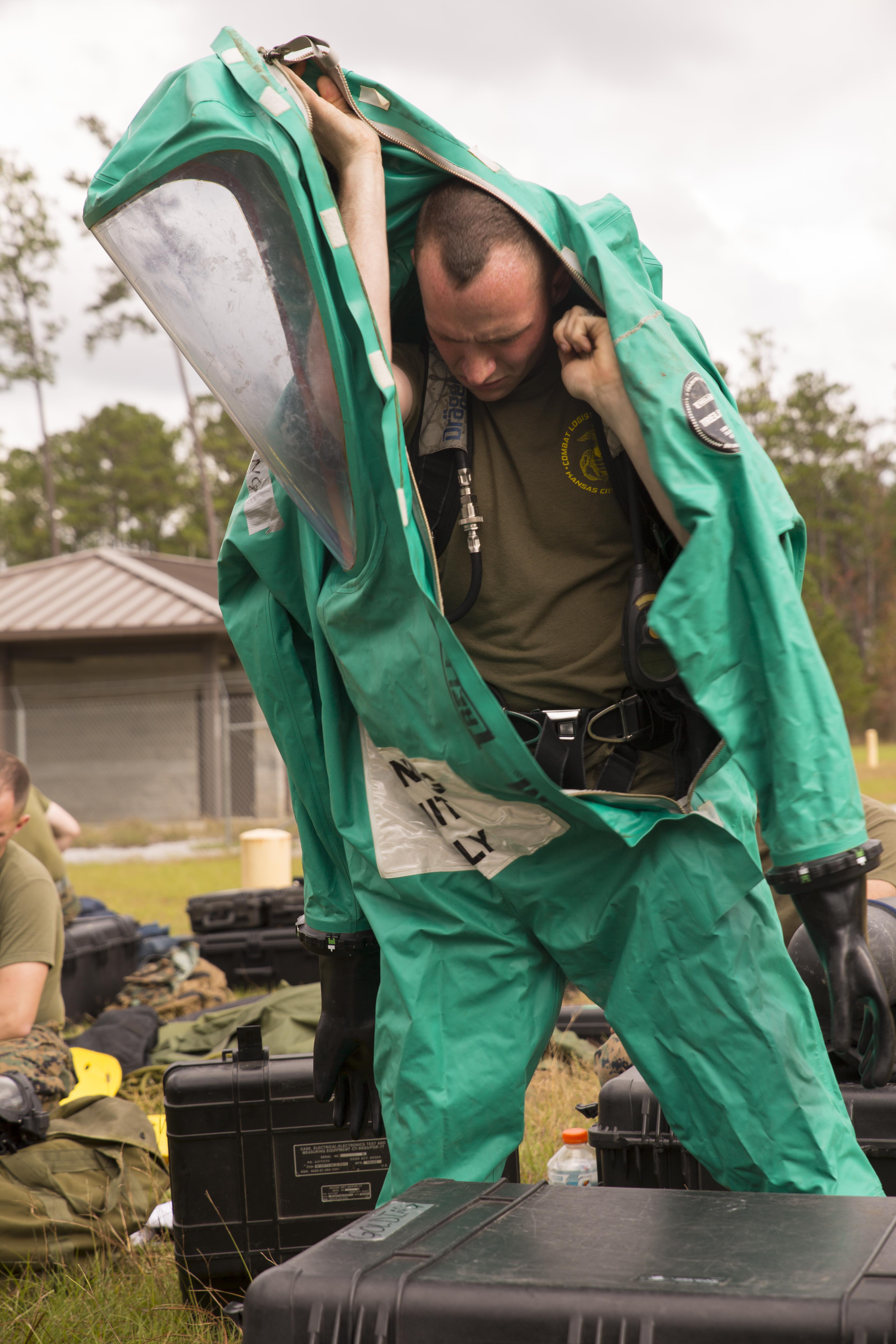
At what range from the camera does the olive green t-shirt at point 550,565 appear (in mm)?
1974

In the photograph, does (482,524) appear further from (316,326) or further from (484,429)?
(316,326)

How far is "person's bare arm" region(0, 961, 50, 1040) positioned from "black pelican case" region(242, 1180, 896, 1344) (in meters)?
2.51

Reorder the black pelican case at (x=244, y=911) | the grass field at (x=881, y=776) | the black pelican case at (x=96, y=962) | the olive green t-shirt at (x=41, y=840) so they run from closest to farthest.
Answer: the olive green t-shirt at (x=41, y=840), the black pelican case at (x=96, y=962), the black pelican case at (x=244, y=911), the grass field at (x=881, y=776)

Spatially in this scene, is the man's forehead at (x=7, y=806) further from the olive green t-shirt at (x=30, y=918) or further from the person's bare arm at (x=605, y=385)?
the person's bare arm at (x=605, y=385)

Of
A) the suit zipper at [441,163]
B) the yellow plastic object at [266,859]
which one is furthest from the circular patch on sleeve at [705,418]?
the yellow plastic object at [266,859]

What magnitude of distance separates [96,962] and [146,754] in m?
11.5

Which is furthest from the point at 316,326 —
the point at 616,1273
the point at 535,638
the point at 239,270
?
the point at 616,1273

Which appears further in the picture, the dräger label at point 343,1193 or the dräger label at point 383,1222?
the dräger label at point 343,1193

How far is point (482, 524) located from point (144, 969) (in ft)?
16.3

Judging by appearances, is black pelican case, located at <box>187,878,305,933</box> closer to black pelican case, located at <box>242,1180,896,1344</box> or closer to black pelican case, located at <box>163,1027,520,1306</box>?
black pelican case, located at <box>163,1027,520,1306</box>

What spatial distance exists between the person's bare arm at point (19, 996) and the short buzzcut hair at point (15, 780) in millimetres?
501

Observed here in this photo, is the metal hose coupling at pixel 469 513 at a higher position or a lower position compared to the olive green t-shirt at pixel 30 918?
higher

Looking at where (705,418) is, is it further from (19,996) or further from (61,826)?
(61,826)

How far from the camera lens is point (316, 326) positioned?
1.83 meters
